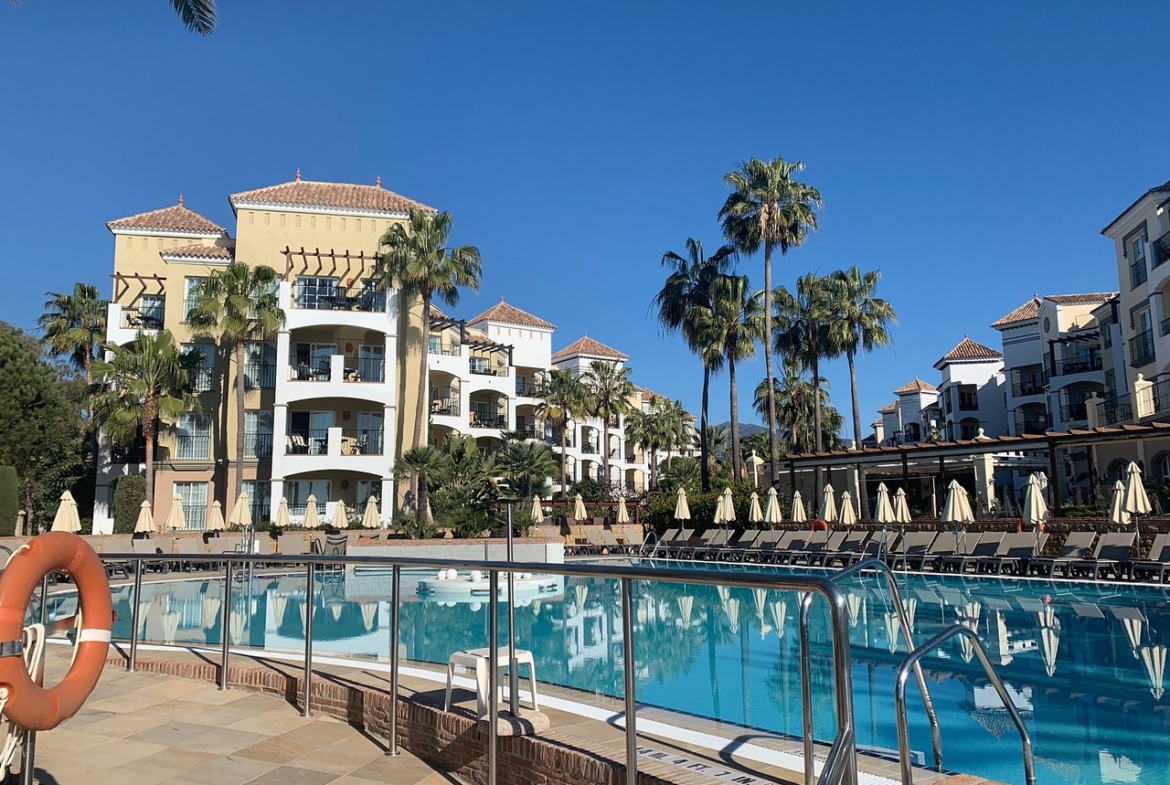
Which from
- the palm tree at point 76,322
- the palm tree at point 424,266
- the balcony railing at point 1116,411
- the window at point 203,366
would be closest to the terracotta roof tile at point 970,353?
the balcony railing at point 1116,411

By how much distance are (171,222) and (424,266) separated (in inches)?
489

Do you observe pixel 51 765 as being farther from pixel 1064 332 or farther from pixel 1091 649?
pixel 1064 332

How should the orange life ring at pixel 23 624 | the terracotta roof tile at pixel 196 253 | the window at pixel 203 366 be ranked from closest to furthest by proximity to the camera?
the orange life ring at pixel 23 624 < the window at pixel 203 366 < the terracotta roof tile at pixel 196 253

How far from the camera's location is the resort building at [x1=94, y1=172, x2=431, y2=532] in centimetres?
3325

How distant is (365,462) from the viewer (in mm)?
33438

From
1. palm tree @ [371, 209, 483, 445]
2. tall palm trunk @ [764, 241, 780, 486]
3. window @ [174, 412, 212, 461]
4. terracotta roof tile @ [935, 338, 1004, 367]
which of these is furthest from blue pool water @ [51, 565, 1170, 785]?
terracotta roof tile @ [935, 338, 1004, 367]

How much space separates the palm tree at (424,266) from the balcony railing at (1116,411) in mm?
27935

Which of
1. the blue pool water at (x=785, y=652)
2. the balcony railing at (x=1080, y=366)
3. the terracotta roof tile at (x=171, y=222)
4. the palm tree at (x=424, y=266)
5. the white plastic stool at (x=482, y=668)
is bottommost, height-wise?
the blue pool water at (x=785, y=652)

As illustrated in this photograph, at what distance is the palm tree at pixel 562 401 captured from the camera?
49.8m

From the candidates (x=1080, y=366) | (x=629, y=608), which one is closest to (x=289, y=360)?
(x=629, y=608)

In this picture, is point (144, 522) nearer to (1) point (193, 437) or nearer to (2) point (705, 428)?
(1) point (193, 437)

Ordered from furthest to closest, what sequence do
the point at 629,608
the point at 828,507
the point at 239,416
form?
the point at 239,416, the point at 828,507, the point at 629,608

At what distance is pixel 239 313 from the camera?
105 feet

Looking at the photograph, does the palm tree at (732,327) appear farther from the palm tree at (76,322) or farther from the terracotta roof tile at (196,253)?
the palm tree at (76,322)
